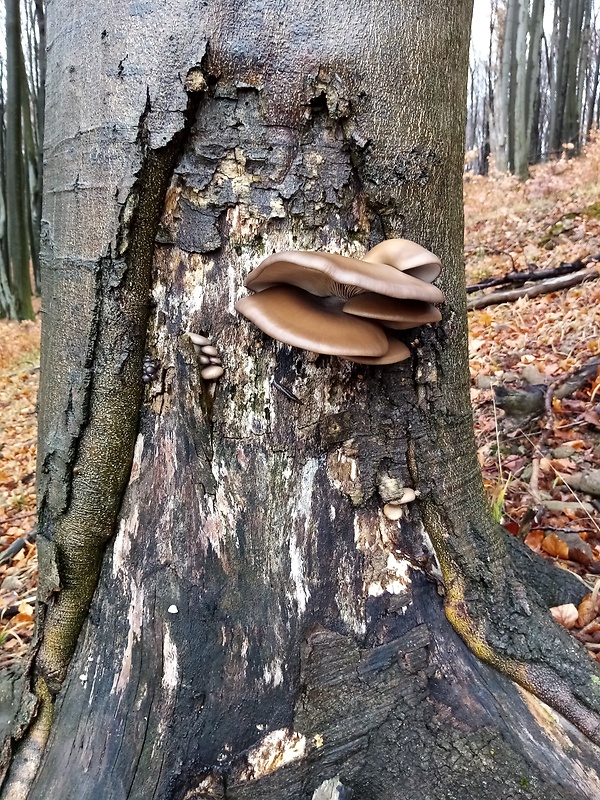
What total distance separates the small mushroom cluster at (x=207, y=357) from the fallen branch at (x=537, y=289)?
5.36m

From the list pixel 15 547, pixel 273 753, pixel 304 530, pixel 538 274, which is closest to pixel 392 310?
pixel 304 530

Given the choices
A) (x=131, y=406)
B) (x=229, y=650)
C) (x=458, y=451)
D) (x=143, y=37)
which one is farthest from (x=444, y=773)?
(x=143, y=37)

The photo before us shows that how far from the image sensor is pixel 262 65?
4.33 ft

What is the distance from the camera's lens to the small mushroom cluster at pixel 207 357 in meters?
1.43

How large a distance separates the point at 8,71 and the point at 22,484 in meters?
11.5

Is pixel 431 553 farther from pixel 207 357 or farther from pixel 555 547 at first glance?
pixel 555 547

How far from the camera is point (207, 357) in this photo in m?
1.44

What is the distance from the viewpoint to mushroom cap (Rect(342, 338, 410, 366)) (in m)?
1.33

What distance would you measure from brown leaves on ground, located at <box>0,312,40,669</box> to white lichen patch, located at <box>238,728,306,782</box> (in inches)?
63.6

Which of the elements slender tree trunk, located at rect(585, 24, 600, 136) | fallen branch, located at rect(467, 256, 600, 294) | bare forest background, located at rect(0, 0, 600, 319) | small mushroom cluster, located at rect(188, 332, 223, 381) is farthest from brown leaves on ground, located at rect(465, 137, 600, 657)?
slender tree trunk, located at rect(585, 24, 600, 136)

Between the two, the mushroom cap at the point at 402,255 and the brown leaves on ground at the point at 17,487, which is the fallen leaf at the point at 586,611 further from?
the brown leaves on ground at the point at 17,487

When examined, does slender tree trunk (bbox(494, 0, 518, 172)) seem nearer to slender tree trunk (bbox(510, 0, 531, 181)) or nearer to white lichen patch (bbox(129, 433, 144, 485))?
slender tree trunk (bbox(510, 0, 531, 181))

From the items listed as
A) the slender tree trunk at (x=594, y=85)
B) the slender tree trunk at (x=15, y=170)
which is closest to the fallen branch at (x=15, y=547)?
the slender tree trunk at (x=15, y=170)

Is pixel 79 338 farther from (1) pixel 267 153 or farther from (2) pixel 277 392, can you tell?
(1) pixel 267 153
